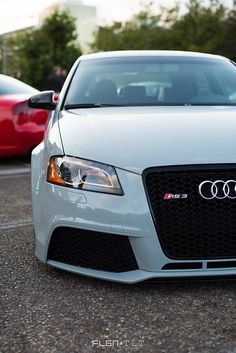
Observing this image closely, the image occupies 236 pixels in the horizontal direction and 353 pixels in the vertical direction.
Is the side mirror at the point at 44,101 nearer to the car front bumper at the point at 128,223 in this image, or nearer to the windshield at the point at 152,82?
the windshield at the point at 152,82

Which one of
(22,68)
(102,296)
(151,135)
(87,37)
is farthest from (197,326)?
(87,37)

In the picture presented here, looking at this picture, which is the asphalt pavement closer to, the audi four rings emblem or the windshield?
the audi four rings emblem

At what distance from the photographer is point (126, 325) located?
2305mm

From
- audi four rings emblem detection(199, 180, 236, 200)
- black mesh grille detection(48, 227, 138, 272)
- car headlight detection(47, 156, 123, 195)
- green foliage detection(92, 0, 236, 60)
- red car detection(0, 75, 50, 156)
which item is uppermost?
car headlight detection(47, 156, 123, 195)

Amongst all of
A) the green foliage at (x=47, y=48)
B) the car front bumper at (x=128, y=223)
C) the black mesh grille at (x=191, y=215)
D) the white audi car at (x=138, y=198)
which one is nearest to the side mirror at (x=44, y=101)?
the white audi car at (x=138, y=198)

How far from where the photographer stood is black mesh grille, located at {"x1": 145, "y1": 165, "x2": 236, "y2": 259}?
2.50 m

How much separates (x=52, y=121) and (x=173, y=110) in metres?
0.76

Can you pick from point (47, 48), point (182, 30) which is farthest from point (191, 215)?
point (182, 30)

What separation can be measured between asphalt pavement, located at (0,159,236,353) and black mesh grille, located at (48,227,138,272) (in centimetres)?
14

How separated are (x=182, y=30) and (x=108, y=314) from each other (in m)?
29.7

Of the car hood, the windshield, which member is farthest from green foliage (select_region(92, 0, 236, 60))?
the car hood

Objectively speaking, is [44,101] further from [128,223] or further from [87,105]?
[128,223]

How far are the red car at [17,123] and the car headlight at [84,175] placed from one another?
4.32 meters

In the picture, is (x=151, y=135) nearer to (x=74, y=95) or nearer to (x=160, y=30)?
(x=74, y=95)
